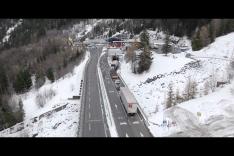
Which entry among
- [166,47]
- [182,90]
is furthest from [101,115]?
[166,47]

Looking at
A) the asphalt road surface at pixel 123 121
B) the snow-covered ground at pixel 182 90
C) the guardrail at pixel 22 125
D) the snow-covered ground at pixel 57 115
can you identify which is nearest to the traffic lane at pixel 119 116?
the asphalt road surface at pixel 123 121

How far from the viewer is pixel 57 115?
84.8 feet

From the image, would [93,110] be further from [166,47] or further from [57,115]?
[166,47]

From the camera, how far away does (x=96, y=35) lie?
261 feet

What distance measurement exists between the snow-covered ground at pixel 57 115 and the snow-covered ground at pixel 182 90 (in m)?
5.14

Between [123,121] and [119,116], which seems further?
[119,116]

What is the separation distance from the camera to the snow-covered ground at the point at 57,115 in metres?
22.4

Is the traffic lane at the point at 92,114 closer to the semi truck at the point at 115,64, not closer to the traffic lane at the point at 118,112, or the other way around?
the traffic lane at the point at 118,112

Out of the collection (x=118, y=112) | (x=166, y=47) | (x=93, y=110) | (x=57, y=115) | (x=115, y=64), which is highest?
(x=166, y=47)

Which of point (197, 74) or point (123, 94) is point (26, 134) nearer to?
point (123, 94)

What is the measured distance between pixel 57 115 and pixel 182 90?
9.89 m

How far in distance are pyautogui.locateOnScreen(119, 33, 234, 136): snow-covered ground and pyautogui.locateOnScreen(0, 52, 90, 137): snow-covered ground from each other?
514cm
